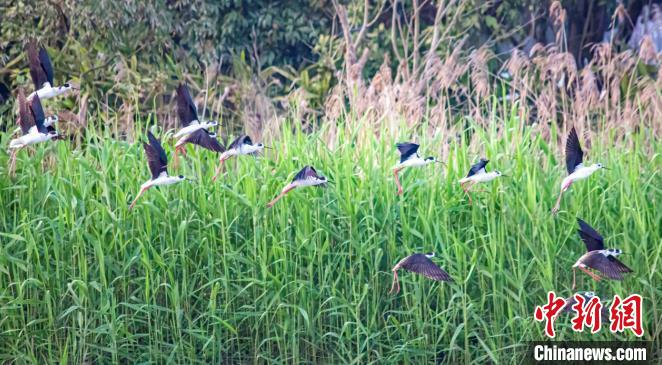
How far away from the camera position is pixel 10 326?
16.2 ft

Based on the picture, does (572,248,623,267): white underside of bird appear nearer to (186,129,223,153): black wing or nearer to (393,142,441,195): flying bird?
(393,142,441,195): flying bird

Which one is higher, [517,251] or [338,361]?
[517,251]

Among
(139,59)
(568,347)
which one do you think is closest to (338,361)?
(568,347)

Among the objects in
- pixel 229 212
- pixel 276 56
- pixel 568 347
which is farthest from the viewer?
pixel 276 56

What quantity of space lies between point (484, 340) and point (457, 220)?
0.60 metres

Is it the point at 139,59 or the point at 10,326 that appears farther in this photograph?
the point at 139,59

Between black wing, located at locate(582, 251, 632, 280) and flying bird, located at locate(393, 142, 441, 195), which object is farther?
flying bird, located at locate(393, 142, 441, 195)

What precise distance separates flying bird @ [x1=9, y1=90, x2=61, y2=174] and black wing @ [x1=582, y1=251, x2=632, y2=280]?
7.84ft

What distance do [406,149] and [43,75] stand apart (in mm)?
1835

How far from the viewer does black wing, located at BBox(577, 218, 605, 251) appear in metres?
4.51

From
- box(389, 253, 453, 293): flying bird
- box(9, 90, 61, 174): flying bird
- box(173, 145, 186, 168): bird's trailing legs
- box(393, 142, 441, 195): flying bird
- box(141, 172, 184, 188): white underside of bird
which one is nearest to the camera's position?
box(389, 253, 453, 293): flying bird

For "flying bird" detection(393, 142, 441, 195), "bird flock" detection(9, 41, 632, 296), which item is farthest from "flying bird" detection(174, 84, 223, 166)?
"flying bird" detection(393, 142, 441, 195)

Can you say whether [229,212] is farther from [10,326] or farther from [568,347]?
[568,347]

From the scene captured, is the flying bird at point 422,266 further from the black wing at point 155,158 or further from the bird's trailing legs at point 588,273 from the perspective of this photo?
the black wing at point 155,158
